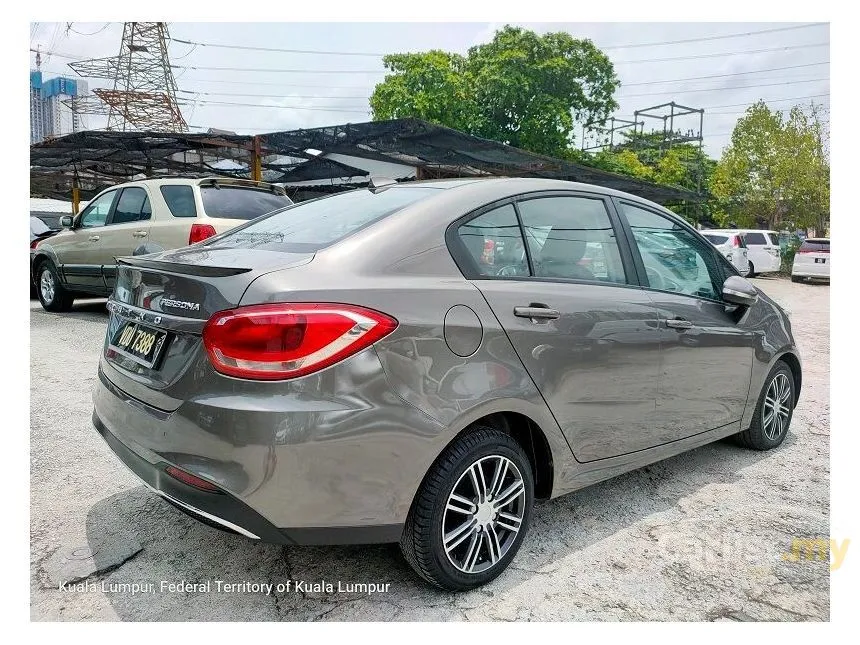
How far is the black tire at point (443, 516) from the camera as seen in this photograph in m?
2.36

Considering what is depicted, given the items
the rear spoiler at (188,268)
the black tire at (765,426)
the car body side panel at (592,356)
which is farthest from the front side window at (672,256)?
the rear spoiler at (188,268)

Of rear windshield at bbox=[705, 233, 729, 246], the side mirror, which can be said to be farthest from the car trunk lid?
rear windshield at bbox=[705, 233, 729, 246]

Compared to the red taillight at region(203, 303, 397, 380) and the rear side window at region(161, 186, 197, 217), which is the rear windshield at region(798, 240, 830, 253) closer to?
the rear side window at region(161, 186, 197, 217)

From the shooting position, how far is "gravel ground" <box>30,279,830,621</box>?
8.02 feet

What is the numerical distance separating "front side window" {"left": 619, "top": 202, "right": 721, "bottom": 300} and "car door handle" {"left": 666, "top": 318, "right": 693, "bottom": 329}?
0.58 ft

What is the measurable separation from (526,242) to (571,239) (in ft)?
1.04

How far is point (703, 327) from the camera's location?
3525mm

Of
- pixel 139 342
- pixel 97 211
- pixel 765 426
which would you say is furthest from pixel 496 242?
pixel 97 211

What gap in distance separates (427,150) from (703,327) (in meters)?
12.8

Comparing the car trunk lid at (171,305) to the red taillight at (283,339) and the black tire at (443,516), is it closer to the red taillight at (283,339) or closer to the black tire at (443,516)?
the red taillight at (283,339)

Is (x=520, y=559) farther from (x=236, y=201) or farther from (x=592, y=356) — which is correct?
(x=236, y=201)

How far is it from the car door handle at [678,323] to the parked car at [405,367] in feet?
0.05

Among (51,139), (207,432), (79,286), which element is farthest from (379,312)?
(51,139)

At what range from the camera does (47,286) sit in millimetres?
9336
